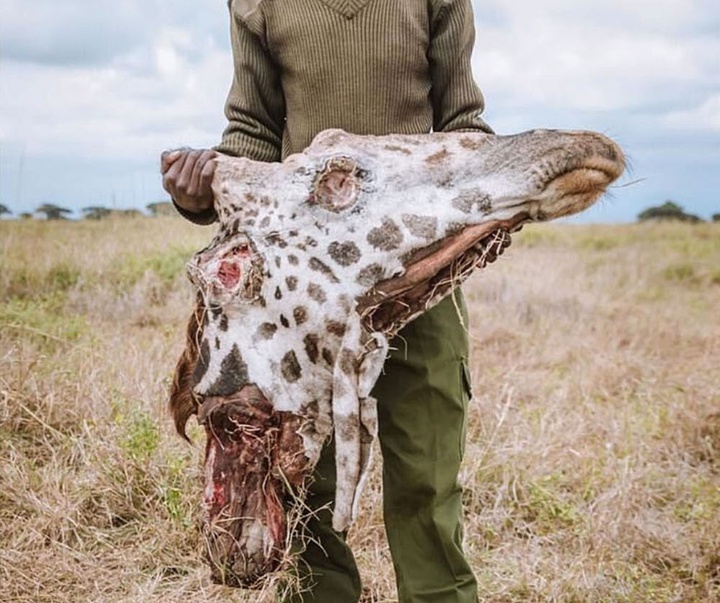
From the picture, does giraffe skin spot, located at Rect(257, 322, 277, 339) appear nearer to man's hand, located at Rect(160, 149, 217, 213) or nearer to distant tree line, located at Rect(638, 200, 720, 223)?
man's hand, located at Rect(160, 149, 217, 213)

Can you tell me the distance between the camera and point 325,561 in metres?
2.69

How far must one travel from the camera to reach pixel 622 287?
9.88 m

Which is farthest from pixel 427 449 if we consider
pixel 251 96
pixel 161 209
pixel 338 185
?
pixel 161 209

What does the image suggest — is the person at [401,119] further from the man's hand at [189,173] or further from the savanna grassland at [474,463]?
the savanna grassland at [474,463]

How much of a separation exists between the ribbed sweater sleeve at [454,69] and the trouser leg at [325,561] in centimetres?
88

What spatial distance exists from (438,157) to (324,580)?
3.96ft

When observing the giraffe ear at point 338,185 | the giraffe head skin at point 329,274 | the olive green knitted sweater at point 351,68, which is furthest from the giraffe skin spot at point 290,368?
the olive green knitted sweater at point 351,68

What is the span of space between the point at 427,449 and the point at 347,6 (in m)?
1.05

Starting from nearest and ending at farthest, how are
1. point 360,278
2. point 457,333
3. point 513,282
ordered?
point 360,278 → point 457,333 → point 513,282

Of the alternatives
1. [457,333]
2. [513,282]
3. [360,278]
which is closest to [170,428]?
[457,333]

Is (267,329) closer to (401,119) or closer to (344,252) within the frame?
(344,252)

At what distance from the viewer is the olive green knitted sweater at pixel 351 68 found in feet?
7.84

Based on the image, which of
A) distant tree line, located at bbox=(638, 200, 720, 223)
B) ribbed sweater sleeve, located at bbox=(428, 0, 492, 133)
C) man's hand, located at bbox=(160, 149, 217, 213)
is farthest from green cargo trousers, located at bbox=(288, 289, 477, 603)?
distant tree line, located at bbox=(638, 200, 720, 223)

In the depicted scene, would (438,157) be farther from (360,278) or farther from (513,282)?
(513,282)
